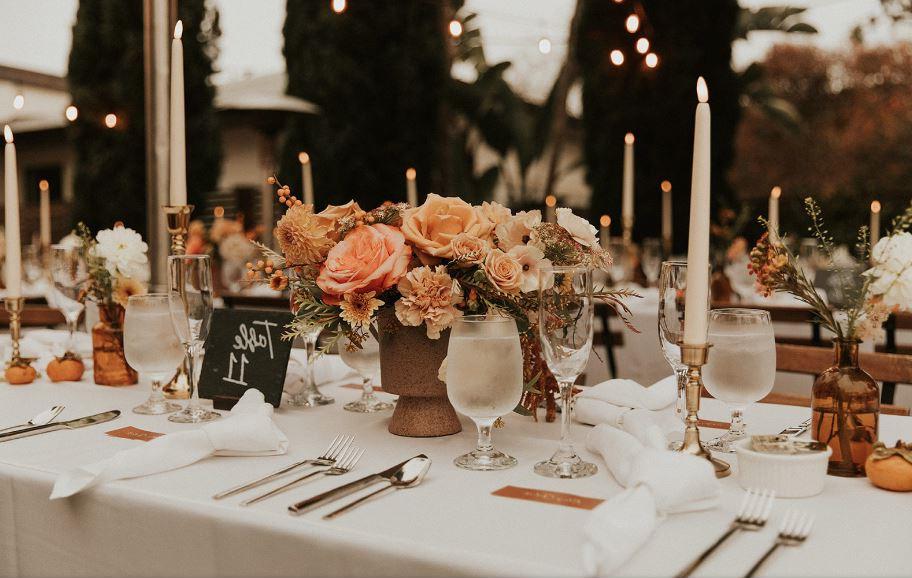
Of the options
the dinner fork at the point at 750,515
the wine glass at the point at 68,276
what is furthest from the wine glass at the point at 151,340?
the dinner fork at the point at 750,515

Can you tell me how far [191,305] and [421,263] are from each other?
1.56 ft

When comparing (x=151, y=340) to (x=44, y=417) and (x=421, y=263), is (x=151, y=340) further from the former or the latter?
(x=421, y=263)

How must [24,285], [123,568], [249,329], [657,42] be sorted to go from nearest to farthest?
[123,568] → [249,329] → [24,285] → [657,42]

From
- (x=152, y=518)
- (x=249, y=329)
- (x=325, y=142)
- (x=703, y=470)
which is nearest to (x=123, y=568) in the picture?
(x=152, y=518)

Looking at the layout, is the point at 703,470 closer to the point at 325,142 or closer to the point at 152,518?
the point at 152,518

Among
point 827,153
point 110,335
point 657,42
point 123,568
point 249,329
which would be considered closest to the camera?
point 123,568

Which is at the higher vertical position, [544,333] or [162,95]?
[162,95]

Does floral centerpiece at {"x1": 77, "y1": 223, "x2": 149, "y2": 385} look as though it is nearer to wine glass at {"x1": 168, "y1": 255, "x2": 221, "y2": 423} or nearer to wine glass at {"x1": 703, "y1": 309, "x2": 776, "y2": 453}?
wine glass at {"x1": 168, "y1": 255, "x2": 221, "y2": 423}

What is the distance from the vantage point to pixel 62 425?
1535mm

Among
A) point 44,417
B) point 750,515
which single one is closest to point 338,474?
point 750,515

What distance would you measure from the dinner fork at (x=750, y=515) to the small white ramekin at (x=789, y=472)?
0.14 ft

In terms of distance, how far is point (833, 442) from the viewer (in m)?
1.24

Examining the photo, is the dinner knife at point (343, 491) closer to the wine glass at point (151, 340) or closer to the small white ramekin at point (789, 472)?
the small white ramekin at point (789, 472)

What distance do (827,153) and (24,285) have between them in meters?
18.7
